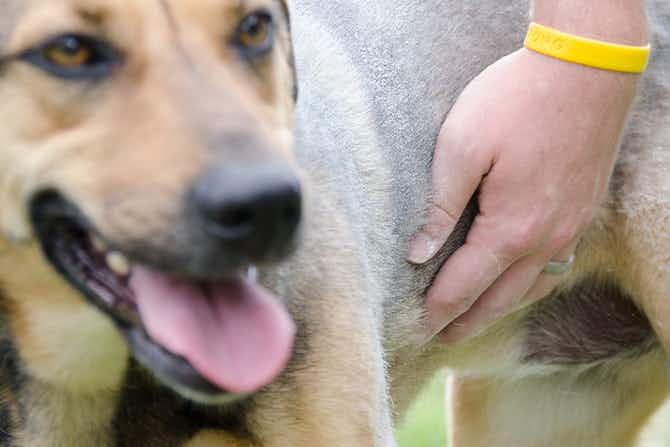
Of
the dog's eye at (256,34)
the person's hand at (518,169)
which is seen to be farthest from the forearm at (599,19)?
the dog's eye at (256,34)

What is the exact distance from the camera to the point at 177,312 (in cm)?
289

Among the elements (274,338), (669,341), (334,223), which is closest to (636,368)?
(669,341)

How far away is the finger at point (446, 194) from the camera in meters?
4.12

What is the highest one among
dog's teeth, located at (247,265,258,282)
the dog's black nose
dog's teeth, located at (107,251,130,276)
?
the dog's black nose

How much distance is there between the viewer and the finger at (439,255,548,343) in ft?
13.9

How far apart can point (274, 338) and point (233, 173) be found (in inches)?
18.2

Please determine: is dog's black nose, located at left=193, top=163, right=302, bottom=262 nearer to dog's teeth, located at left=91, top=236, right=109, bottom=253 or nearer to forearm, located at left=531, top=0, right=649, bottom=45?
dog's teeth, located at left=91, top=236, right=109, bottom=253

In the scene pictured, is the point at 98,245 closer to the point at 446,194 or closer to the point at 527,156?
the point at 446,194

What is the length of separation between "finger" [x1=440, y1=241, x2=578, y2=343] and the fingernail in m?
0.27

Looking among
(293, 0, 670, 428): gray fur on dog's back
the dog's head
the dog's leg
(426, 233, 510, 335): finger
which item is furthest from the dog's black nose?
the dog's leg

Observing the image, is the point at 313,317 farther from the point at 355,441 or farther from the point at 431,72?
the point at 431,72

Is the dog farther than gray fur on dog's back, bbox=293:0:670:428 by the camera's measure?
No

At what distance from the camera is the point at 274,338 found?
9.71 ft

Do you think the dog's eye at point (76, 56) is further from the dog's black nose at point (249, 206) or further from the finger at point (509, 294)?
the finger at point (509, 294)
